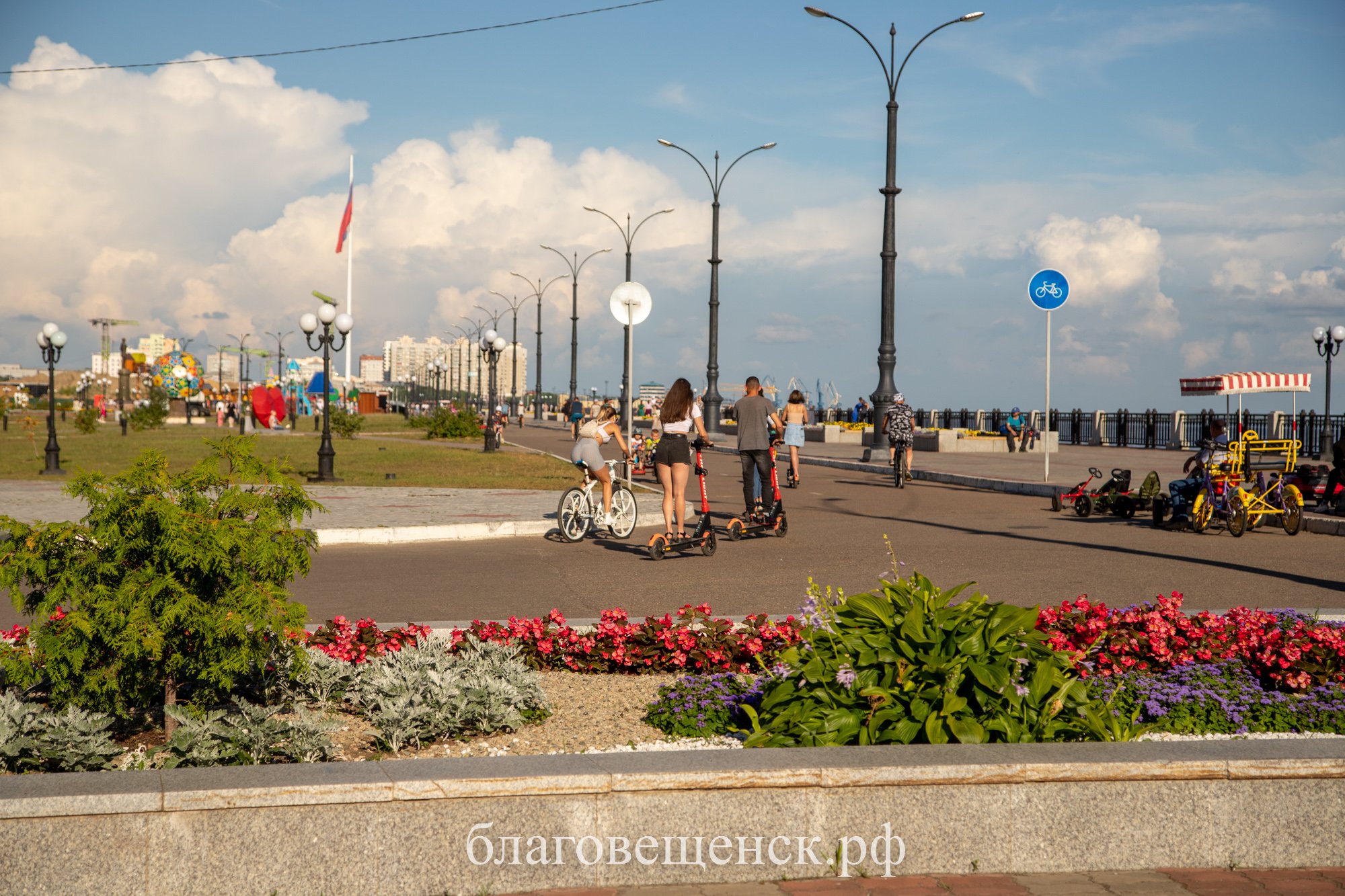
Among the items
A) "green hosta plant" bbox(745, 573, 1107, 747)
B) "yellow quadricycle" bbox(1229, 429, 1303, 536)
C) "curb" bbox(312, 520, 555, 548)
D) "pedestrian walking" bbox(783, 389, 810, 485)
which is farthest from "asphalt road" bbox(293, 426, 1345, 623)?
"pedestrian walking" bbox(783, 389, 810, 485)

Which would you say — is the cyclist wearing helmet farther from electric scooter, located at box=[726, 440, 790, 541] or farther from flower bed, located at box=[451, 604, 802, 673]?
flower bed, located at box=[451, 604, 802, 673]

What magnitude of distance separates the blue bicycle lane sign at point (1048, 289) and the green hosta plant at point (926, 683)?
1815 cm

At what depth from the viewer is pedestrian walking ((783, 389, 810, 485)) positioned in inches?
874

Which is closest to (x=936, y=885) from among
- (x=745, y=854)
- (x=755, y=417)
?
(x=745, y=854)

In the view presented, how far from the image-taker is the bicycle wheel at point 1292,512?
14.6m

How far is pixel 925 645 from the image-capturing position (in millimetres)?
4410

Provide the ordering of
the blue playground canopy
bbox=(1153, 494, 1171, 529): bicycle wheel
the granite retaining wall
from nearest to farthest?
the granite retaining wall, bbox=(1153, 494, 1171, 529): bicycle wheel, the blue playground canopy

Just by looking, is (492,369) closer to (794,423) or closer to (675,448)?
(794,423)

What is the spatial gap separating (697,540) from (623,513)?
2453 millimetres

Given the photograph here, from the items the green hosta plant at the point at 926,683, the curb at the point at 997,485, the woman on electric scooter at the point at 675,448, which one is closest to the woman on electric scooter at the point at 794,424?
the curb at the point at 997,485

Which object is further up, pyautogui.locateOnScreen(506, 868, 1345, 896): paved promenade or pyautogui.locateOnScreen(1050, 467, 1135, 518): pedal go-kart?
pyautogui.locateOnScreen(1050, 467, 1135, 518): pedal go-kart

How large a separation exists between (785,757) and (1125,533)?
479 inches

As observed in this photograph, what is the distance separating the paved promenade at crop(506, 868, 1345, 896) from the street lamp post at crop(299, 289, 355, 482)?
18.9 metres

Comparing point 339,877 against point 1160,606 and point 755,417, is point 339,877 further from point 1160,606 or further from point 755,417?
point 755,417
